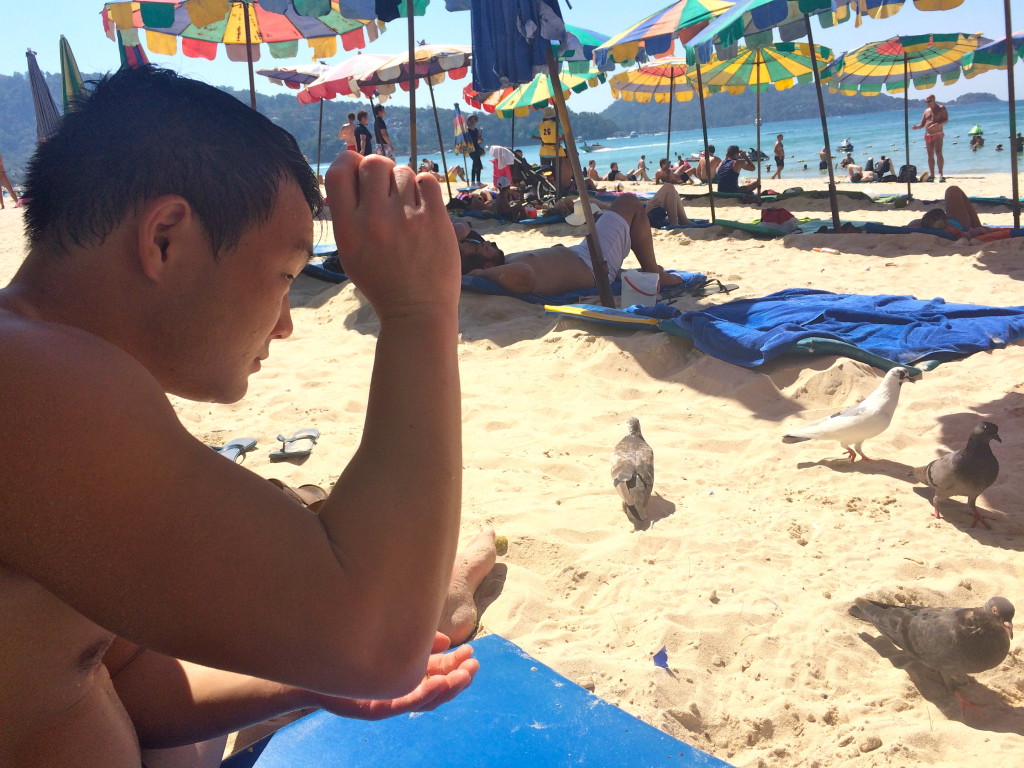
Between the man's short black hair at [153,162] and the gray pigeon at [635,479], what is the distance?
101 inches

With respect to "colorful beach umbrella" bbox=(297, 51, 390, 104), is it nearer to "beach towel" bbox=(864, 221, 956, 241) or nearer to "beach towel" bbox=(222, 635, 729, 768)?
"beach towel" bbox=(864, 221, 956, 241)

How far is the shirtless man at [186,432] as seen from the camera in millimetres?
733

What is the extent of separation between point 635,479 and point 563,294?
4.34 meters

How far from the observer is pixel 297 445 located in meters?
4.25

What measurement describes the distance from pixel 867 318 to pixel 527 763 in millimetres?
5111

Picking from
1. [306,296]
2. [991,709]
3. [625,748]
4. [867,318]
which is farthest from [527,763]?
[306,296]

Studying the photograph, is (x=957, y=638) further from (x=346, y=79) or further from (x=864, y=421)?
(x=346, y=79)

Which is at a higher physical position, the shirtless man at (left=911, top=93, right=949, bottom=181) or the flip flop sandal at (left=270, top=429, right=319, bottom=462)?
the shirtless man at (left=911, top=93, right=949, bottom=181)

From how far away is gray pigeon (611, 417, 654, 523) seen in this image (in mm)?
3319

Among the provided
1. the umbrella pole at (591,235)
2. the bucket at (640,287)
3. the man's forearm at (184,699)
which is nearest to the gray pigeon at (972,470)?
the man's forearm at (184,699)

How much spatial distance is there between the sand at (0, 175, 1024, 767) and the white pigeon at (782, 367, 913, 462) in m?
0.16

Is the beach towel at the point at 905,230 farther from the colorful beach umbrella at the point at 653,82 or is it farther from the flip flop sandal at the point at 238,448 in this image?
the colorful beach umbrella at the point at 653,82

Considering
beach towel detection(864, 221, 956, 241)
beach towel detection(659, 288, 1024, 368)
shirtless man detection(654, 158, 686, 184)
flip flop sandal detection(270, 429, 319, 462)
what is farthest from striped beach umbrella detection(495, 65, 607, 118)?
flip flop sandal detection(270, 429, 319, 462)

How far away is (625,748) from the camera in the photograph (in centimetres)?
172
